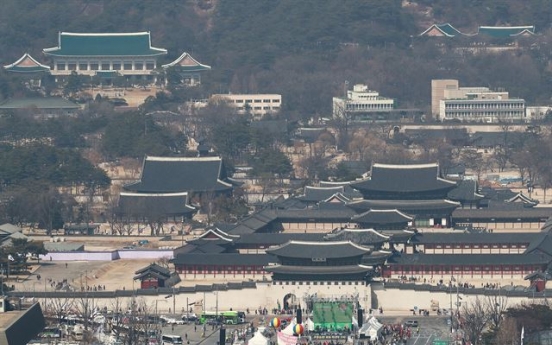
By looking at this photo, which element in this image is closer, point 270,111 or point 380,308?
point 380,308

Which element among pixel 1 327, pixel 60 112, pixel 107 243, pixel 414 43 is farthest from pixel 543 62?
pixel 1 327

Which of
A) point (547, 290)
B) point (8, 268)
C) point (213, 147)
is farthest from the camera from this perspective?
point (213, 147)

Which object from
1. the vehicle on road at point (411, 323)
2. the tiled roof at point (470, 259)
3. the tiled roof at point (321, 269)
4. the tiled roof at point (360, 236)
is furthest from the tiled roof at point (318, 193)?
the vehicle on road at point (411, 323)

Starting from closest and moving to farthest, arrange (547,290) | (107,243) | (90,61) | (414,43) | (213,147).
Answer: (547,290)
(107,243)
(213,147)
(90,61)
(414,43)

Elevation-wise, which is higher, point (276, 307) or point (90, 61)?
point (90, 61)

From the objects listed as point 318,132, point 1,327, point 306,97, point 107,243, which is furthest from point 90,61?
point 1,327

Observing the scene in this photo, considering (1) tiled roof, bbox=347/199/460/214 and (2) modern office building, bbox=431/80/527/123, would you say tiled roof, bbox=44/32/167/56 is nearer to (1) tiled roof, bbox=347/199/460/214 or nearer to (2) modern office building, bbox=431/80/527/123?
(2) modern office building, bbox=431/80/527/123

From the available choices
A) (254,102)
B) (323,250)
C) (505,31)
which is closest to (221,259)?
(323,250)

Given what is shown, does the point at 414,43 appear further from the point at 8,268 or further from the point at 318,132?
the point at 8,268
